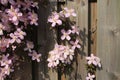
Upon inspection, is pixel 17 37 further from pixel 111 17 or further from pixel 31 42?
pixel 111 17

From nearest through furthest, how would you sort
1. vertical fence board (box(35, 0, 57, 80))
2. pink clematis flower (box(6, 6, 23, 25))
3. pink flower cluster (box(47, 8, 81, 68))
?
pink clematis flower (box(6, 6, 23, 25)) → pink flower cluster (box(47, 8, 81, 68)) → vertical fence board (box(35, 0, 57, 80))

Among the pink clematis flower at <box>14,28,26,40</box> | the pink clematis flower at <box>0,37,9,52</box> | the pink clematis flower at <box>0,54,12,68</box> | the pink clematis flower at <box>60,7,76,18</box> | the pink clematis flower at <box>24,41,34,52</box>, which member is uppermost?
the pink clematis flower at <box>60,7,76,18</box>

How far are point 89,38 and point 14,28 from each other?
79cm

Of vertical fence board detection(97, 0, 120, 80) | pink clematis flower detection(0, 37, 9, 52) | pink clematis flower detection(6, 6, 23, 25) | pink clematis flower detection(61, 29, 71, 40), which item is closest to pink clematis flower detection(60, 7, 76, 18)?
pink clematis flower detection(61, 29, 71, 40)

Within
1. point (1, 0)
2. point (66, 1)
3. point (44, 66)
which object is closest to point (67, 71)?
point (44, 66)

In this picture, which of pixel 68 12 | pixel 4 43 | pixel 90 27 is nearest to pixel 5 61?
pixel 4 43

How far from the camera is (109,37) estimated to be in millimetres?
3604

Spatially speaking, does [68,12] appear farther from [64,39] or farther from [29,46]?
[29,46]

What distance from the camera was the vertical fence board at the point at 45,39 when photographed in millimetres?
3729

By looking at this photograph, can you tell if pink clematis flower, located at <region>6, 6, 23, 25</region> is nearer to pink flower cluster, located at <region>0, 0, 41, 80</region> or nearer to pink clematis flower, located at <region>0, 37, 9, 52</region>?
pink flower cluster, located at <region>0, 0, 41, 80</region>

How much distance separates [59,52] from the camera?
362 cm

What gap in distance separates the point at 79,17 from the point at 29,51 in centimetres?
63

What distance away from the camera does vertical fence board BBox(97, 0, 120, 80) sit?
355cm

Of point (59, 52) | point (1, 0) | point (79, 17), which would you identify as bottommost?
point (59, 52)
